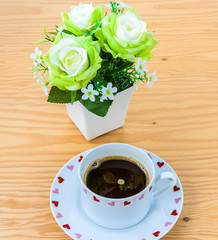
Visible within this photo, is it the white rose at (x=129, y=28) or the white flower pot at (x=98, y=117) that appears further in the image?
the white flower pot at (x=98, y=117)

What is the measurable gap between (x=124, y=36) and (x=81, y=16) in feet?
0.37

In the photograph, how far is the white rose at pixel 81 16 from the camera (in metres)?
0.68

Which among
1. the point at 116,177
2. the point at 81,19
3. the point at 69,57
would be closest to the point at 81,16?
the point at 81,19

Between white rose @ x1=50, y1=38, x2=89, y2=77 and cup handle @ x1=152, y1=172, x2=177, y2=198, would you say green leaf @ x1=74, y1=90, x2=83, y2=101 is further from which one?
cup handle @ x1=152, y1=172, x2=177, y2=198

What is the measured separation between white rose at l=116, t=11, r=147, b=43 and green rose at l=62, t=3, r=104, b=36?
65mm

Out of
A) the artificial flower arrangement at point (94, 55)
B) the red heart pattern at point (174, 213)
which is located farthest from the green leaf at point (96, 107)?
the red heart pattern at point (174, 213)

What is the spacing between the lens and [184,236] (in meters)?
0.65

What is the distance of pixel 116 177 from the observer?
650mm

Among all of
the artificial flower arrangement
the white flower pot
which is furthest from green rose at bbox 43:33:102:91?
the white flower pot

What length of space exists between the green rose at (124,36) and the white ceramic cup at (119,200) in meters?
0.18

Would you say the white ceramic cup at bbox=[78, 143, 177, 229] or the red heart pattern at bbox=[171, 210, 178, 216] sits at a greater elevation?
the white ceramic cup at bbox=[78, 143, 177, 229]

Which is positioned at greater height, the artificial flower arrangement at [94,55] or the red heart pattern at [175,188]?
the artificial flower arrangement at [94,55]

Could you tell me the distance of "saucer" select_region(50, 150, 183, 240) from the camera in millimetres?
615

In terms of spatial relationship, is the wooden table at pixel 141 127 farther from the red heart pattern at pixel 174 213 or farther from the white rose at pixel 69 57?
the white rose at pixel 69 57
